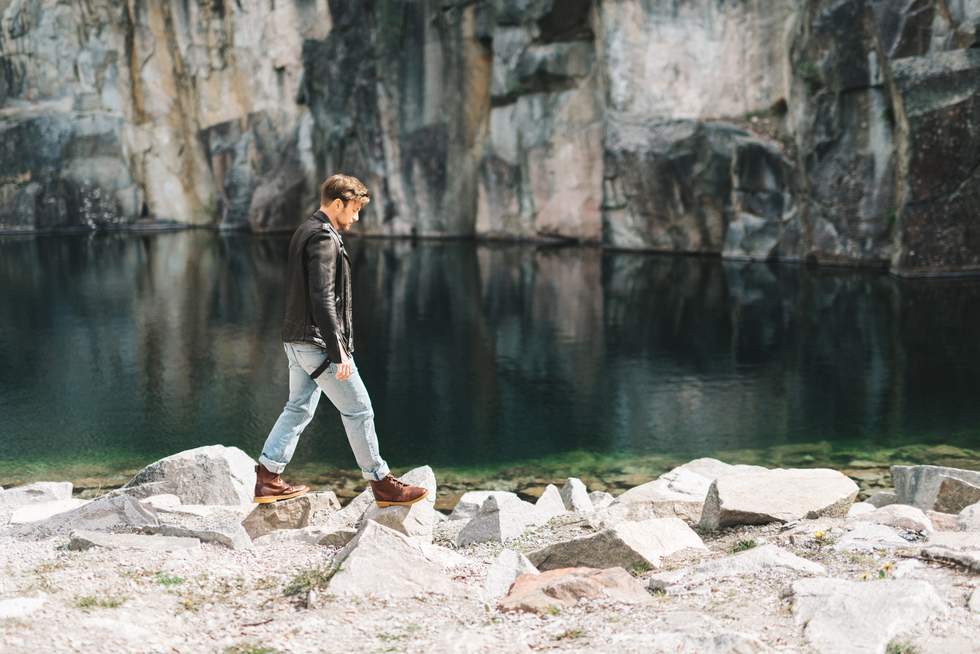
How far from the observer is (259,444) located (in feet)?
32.2

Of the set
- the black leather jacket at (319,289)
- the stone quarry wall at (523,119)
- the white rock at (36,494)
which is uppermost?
the stone quarry wall at (523,119)

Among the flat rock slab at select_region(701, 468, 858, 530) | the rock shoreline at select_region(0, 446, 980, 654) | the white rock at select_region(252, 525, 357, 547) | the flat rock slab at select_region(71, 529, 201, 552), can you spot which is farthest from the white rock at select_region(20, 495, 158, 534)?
the flat rock slab at select_region(701, 468, 858, 530)

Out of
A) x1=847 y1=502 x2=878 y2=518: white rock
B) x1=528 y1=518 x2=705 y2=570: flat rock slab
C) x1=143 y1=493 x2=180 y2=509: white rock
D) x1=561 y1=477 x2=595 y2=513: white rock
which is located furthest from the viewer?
x1=561 y1=477 x2=595 y2=513: white rock

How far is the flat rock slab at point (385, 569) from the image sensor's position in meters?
4.04

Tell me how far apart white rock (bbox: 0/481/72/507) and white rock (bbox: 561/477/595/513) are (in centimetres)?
388

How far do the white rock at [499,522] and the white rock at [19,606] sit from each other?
2633 mm

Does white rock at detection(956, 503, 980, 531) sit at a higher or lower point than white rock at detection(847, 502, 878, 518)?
higher

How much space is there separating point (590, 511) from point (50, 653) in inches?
148

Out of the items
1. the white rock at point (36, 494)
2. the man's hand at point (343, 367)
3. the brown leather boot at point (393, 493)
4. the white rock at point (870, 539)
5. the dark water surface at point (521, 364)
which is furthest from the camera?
the dark water surface at point (521, 364)

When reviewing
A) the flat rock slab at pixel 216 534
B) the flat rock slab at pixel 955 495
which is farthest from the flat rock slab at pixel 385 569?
the flat rock slab at pixel 955 495

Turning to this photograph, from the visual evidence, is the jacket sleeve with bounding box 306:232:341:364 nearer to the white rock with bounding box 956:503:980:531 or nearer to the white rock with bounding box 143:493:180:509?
the white rock with bounding box 143:493:180:509

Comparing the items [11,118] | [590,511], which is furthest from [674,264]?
[11,118]

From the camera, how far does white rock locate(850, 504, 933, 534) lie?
4828 mm

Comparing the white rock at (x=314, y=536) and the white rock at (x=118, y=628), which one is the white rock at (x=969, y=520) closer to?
the white rock at (x=314, y=536)
